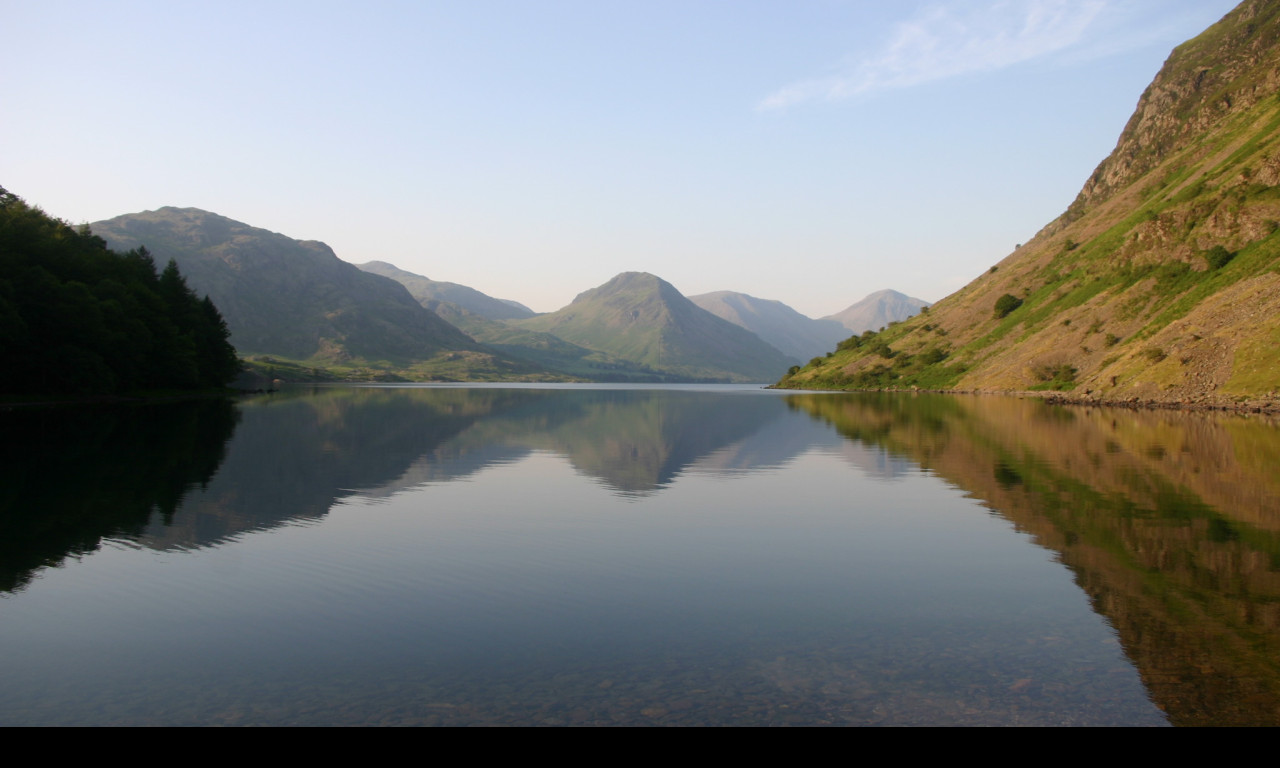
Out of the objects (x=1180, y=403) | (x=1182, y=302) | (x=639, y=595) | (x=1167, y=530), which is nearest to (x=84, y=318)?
(x=639, y=595)

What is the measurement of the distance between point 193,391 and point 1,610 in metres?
140

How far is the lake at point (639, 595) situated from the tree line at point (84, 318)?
6594cm

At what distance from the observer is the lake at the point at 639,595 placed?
12.8m

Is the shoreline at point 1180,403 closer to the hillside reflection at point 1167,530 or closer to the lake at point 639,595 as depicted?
the hillside reflection at point 1167,530

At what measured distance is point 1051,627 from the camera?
16.6m

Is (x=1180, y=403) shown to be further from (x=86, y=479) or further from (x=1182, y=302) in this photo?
(x=86, y=479)

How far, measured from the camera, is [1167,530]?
1021 inches

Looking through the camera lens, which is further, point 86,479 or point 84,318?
point 84,318

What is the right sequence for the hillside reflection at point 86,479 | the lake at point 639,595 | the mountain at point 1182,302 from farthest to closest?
the mountain at point 1182,302, the hillside reflection at point 86,479, the lake at point 639,595

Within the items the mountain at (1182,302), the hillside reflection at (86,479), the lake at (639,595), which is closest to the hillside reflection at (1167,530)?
the lake at (639,595)

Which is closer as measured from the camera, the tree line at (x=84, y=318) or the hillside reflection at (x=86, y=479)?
the hillside reflection at (x=86, y=479)

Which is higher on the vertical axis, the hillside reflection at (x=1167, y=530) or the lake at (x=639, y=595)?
the hillside reflection at (x=1167, y=530)

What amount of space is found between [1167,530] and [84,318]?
118 meters
